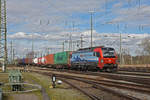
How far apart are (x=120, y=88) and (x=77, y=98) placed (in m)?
4.20

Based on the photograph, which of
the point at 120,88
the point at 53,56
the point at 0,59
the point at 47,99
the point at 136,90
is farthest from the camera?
the point at 53,56

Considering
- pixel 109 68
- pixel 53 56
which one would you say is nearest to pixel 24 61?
pixel 53 56

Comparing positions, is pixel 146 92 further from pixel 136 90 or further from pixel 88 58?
pixel 88 58

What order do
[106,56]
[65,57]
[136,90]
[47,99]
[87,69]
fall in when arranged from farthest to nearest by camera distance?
Answer: [65,57] → [87,69] → [106,56] → [136,90] → [47,99]

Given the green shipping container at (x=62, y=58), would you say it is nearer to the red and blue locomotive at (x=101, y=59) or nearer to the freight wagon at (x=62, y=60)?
the freight wagon at (x=62, y=60)

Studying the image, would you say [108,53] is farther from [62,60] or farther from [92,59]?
[62,60]

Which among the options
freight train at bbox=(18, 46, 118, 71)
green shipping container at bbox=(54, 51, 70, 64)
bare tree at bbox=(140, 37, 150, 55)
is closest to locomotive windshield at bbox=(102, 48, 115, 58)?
freight train at bbox=(18, 46, 118, 71)

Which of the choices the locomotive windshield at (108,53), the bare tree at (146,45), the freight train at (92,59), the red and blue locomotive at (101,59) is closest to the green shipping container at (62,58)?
the freight train at (92,59)

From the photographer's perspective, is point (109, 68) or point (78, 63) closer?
point (109, 68)

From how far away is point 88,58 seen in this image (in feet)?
106

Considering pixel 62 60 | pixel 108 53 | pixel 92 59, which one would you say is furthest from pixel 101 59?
pixel 62 60

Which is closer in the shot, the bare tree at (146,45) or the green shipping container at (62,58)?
the green shipping container at (62,58)

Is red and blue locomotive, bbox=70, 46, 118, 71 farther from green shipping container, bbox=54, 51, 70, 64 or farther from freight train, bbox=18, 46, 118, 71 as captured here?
green shipping container, bbox=54, 51, 70, 64

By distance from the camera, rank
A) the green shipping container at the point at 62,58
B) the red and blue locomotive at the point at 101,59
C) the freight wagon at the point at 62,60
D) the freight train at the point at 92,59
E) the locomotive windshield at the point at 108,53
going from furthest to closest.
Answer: the green shipping container at the point at 62,58, the freight wagon at the point at 62,60, the locomotive windshield at the point at 108,53, the freight train at the point at 92,59, the red and blue locomotive at the point at 101,59
